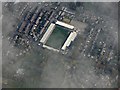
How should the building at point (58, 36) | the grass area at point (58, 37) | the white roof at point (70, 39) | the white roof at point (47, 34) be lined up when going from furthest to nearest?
the white roof at point (47, 34) < the grass area at point (58, 37) < the building at point (58, 36) < the white roof at point (70, 39)

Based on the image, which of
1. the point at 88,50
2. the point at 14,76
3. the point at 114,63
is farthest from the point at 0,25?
the point at 114,63

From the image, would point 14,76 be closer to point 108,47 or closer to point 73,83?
point 73,83

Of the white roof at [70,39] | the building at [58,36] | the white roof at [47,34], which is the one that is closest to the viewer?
the white roof at [70,39]

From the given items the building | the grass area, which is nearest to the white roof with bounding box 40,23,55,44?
the building

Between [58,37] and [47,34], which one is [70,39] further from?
[47,34]

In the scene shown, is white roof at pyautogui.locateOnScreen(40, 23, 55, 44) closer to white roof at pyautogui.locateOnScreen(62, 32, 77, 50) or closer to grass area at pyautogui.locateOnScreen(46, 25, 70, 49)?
grass area at pyautogui.locateOnScreen(46, 25, 70, 49)

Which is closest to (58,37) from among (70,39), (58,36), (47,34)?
(58,36)

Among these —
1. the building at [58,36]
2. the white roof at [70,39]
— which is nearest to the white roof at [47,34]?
the building at [58,36]

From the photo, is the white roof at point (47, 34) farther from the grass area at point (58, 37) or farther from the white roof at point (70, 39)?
the white roof at point (70, 39)
